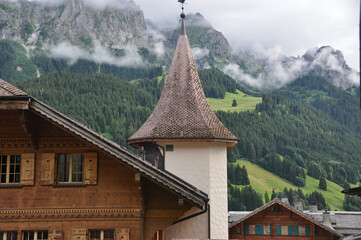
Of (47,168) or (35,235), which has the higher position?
(47,168)

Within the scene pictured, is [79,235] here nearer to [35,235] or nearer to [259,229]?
[35,235]

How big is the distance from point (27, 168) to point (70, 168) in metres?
1.31

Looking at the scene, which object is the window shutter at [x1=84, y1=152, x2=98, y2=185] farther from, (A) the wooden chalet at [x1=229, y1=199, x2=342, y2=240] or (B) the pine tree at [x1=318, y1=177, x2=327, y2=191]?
(B) the pine tree at [x1=318, y1=177, x2=327, y2=191]

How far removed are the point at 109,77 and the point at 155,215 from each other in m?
179

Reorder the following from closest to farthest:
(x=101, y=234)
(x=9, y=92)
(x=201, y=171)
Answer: (x=9, y=92)
(x=101, y=234)
(x=201, y=171)

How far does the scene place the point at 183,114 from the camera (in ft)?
64.6

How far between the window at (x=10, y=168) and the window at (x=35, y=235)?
166 cm

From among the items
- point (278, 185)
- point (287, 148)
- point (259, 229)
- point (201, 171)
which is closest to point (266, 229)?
point (259, 229)

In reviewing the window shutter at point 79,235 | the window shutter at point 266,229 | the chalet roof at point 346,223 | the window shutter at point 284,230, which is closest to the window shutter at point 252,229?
the window shutter at point 266,229

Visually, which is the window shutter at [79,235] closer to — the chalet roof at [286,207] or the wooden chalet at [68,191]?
the wooden chalet at [68,191]

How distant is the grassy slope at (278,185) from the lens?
449ft

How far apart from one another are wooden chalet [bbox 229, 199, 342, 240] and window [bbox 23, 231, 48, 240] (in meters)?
39.0

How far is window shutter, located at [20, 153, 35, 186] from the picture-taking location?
1342 cm

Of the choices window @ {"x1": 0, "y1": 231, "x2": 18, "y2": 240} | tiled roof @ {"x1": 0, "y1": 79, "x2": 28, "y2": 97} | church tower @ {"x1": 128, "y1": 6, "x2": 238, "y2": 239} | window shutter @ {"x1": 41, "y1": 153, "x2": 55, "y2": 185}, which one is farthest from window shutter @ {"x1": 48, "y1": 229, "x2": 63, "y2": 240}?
church tower @ {"x1": 128, "y1": 6, "x2": 238, "y2": 239}
